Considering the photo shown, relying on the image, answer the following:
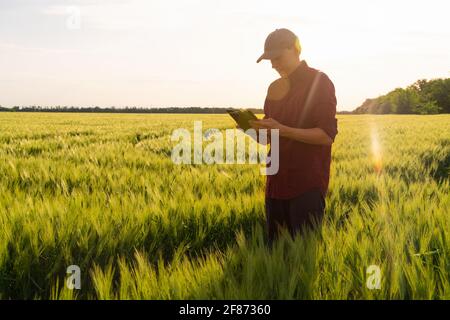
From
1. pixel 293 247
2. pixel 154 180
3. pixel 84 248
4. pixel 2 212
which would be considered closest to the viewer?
pixel 293 247

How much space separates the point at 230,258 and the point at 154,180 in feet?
9.28

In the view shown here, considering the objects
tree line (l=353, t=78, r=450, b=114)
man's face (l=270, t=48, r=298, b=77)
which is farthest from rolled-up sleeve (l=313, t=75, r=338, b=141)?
tree line (l=353, t=78, r=450, b=114)

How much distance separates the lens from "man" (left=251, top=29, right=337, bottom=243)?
2.89 m

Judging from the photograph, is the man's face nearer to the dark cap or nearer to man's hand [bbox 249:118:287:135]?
the dark cap

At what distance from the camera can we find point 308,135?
2.81m

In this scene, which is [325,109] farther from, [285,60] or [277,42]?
[277,42]

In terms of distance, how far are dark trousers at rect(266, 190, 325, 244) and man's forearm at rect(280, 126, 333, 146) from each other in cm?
41

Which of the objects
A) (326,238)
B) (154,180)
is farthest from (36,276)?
(154,180)

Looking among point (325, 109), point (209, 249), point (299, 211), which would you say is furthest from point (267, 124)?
point (209, 249)

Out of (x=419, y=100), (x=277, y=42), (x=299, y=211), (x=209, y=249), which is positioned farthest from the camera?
(x=419, y=100)

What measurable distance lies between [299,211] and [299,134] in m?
0.63

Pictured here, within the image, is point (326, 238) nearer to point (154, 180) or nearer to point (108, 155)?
point (154, 180)

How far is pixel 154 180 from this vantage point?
4.92 metres
